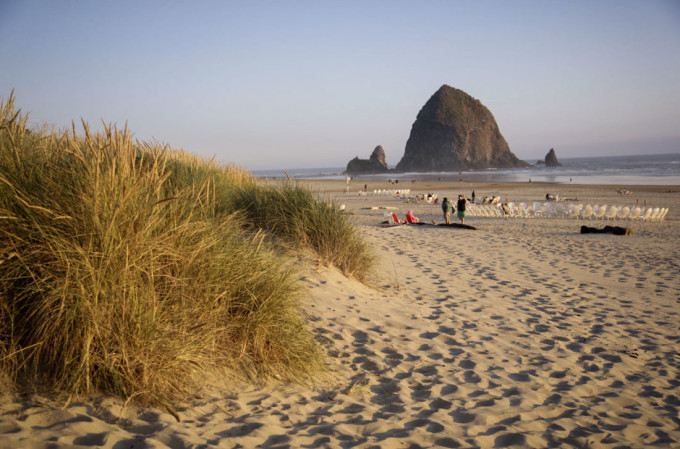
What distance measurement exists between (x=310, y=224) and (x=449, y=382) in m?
3.26

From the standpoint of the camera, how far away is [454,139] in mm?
128625

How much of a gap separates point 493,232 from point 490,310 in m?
9.38

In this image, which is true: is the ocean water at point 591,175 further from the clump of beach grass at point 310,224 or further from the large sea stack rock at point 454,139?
the large sea stack rock at point 454,139

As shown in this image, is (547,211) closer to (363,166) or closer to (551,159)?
(363,166)

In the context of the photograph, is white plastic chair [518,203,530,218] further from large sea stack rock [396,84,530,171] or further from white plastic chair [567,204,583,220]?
large sea stack rock [396,84,530,171]

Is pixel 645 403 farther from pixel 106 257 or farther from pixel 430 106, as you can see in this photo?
pixel 430 106

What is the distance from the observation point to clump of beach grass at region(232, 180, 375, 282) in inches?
242

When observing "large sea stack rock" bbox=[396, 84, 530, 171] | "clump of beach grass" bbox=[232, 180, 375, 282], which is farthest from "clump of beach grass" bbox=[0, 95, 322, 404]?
"large sea stack rock" bbox=[396, 84, 530, 171]

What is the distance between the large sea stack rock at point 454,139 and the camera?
415 feet

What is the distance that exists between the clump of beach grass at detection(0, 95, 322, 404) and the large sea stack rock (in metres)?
122

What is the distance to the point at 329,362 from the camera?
148 inches

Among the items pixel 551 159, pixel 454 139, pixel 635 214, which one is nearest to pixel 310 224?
pixel 635 214

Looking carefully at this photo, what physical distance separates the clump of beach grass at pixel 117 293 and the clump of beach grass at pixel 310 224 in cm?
269

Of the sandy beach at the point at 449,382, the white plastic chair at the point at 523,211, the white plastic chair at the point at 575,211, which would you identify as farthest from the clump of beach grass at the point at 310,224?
the white plastic chair at the point at 575,211
